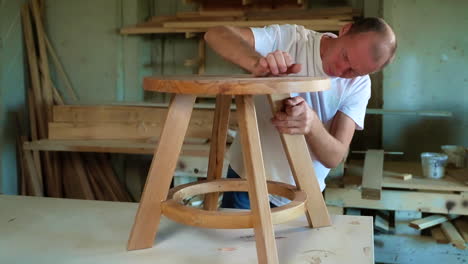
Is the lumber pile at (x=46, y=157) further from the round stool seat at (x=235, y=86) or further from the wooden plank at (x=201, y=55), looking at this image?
the round stool seat at (x=235, y=86)

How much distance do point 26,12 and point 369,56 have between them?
2.82 m

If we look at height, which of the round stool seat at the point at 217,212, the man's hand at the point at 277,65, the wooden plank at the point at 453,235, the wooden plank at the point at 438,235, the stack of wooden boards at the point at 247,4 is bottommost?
the wooden plank at the point at 438,235

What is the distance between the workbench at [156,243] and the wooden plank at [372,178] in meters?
1.09

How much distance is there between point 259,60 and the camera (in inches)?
49.1

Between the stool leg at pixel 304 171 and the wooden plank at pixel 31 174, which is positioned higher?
the stool leg at pixel 304 171

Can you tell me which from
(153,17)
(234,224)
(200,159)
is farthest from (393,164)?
(234,224)

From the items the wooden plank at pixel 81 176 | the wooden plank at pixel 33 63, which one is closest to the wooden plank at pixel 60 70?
the wooden plank at pixel 33 63

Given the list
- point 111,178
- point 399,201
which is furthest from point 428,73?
point 111,178

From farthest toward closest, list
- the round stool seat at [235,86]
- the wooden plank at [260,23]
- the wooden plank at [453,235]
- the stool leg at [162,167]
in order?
the wooden plank at [260,23] < the wooden plank at [453,235] < the stool leg at [162,167] < the round stool seat at [235,86]

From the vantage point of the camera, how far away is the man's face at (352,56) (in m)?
1.38

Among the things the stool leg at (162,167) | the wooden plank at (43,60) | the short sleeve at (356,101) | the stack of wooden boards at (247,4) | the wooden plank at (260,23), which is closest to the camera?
the stool leg at (162,167)

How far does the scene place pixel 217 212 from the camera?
1.13m

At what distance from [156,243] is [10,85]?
2.67m

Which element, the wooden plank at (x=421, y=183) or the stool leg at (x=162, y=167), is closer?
the stool leg at (x=162, y=167)
